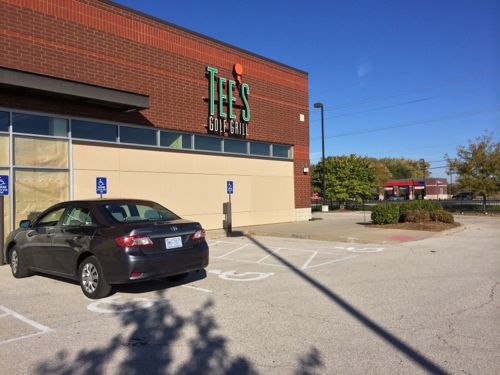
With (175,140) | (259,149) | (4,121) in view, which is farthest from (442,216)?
(4,121)

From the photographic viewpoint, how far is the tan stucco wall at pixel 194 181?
49.5 ft

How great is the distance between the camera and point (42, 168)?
44.2 ft

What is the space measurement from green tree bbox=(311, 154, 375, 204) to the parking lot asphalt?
98.4 feet

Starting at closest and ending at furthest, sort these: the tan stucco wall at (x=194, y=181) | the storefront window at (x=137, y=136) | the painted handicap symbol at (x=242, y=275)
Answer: the painted handicap symbol at (x=242, y=275) → the tan stucco wall at (x=194, y=181) → the storefront window at (x=137, y=136)

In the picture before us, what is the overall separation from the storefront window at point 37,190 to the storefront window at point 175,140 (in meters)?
4.41

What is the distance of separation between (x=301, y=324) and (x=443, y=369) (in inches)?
73.5

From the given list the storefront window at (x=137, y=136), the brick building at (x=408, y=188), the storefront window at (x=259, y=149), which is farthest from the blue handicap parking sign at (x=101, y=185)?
the brick building at (x=408, y=188)

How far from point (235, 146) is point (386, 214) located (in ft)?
24.7

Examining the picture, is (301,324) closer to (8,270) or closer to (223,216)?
(8,270)

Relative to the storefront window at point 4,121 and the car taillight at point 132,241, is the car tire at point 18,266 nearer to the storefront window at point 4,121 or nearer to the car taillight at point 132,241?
the car taillight at point 132,241

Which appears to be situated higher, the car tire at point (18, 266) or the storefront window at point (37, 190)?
the storefront window at point (37, 190)

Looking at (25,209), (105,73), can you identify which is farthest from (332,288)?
(105,73)

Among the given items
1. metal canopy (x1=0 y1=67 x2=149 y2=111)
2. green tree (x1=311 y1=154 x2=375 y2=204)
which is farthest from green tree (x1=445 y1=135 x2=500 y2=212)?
metal canopy (x1=0 y1=67 x2=149 y2=111)

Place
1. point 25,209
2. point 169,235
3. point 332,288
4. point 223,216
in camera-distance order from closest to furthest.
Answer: point 169,235
point 332,288
point 25,209
point 223,216
